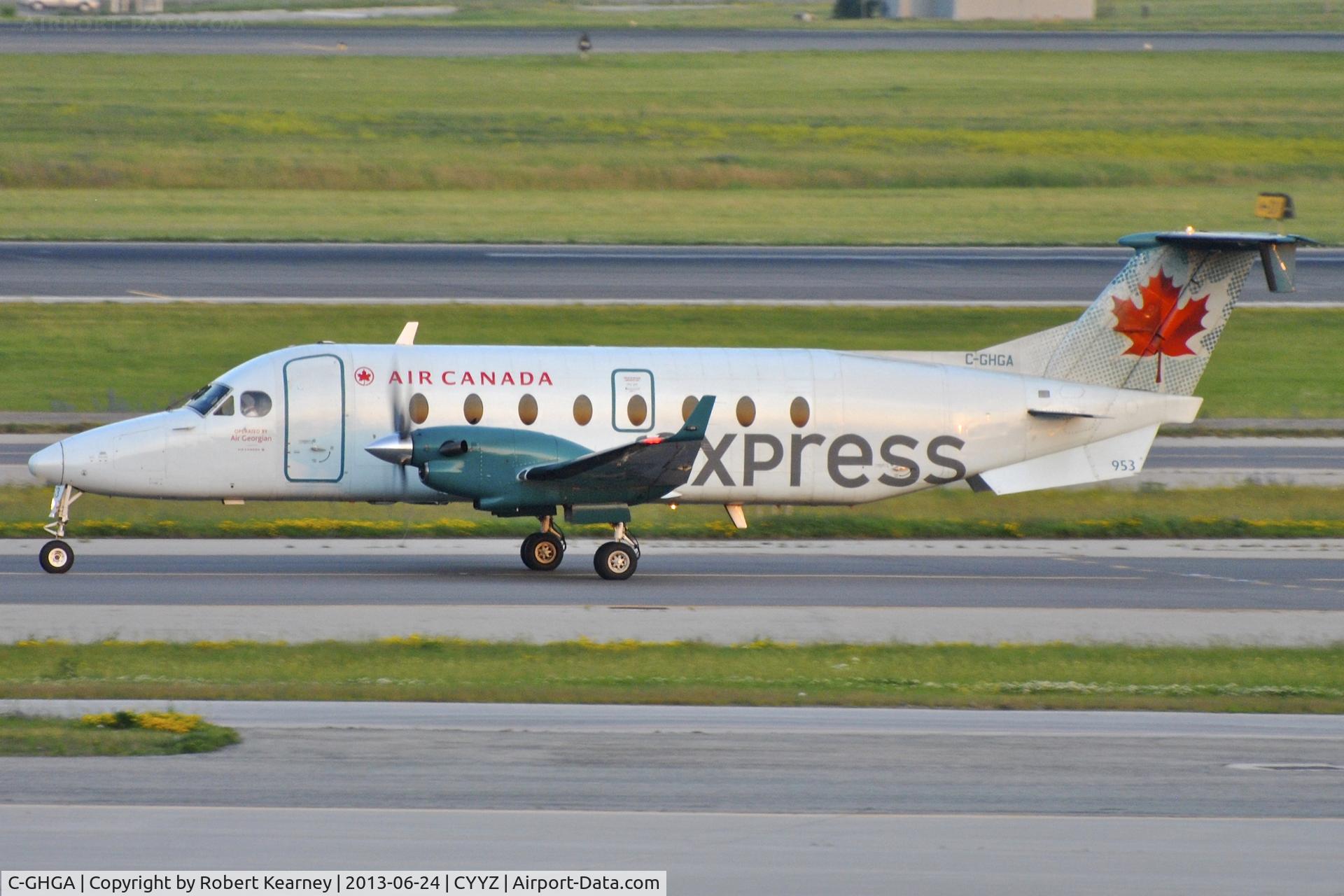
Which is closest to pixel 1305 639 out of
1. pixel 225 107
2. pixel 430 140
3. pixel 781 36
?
pixel 430 140

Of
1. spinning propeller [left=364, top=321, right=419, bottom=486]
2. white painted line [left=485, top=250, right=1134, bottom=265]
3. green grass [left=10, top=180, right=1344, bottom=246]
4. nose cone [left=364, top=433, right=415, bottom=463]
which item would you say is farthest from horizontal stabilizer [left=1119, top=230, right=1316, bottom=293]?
green grass [left=10, top=180, right=1344, bottom=246]

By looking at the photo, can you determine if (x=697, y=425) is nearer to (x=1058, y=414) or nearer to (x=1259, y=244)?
(x=1058, y=414)

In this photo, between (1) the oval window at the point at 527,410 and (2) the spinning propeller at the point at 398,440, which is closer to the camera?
(2) the spinning propeller at the point at 398,440

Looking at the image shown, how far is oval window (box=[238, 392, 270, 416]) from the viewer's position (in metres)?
23.4

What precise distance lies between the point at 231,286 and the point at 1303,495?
28.2 m

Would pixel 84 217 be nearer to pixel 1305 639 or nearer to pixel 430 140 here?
pixel 430 140

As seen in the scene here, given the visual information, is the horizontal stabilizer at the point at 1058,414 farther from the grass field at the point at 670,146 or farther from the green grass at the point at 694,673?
the grass field at the point at 670,146

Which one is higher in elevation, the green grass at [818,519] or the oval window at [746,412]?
the oval window at [746,412]

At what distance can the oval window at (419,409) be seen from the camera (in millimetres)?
23547

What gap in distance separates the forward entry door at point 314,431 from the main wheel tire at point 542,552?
9.27 feet

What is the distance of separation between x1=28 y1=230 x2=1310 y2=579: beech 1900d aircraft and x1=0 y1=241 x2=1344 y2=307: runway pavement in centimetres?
2037

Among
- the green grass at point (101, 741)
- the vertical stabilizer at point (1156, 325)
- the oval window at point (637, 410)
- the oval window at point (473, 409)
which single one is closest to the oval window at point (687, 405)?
the oval window at point (637, 410)

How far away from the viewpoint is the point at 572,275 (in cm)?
4859

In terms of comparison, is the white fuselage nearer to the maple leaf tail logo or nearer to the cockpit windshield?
the cockpit windshield
